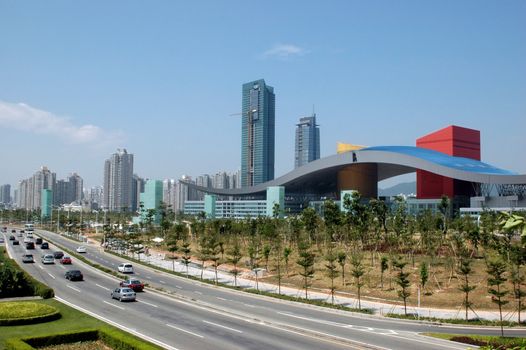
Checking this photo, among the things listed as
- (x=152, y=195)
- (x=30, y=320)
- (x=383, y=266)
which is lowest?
(x=30, y=320)

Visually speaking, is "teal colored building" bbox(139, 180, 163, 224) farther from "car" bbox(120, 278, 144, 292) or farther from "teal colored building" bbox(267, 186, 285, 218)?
"car" bbox(120, 278, 144, 292)

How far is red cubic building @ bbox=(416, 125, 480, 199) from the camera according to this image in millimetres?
113050

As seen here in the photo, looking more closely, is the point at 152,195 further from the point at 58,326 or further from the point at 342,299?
the point at 58,326

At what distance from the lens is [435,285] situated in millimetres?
43375

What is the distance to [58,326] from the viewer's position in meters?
26.0

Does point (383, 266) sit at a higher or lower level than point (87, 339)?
higher

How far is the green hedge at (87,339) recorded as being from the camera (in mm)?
20312

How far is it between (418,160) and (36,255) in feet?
242

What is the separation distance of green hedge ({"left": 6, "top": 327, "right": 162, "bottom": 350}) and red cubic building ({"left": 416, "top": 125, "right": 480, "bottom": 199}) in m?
99.1

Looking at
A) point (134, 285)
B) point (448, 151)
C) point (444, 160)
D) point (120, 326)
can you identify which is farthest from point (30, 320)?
point (448, 151)

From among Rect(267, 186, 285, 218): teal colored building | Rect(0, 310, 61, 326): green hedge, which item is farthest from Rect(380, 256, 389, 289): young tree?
Rect(267, 186, 285, 218): teal colored building

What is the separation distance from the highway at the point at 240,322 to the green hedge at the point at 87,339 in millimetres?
2459

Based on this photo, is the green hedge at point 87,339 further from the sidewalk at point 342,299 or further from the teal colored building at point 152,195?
the teal colored building at point 152,195

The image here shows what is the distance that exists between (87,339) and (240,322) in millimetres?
9380
